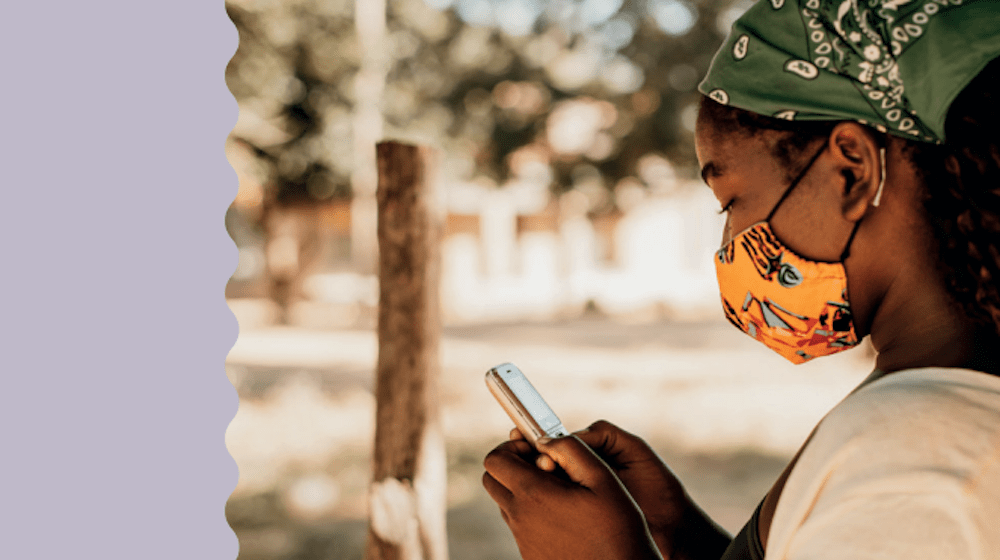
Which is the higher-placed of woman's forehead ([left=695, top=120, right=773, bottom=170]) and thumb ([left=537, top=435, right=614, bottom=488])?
woman's forehead ([left=695, top=120, right=773, bottom=170])

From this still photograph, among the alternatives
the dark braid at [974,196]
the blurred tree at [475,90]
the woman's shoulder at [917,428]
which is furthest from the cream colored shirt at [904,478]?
the blurred tree at [475,90]

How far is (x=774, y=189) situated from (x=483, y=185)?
13414mm

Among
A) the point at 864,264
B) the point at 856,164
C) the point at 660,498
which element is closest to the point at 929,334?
the point at 864,264

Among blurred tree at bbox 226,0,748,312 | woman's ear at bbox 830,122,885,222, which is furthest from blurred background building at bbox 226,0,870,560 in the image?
woman's ear at bbox 830,122,885,222

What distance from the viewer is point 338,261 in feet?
87.5

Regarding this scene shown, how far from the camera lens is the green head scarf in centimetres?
95

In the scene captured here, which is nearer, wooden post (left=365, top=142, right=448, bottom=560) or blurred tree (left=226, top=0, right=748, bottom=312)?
wooden post (left=365, top=142, right=448, bottom=560)

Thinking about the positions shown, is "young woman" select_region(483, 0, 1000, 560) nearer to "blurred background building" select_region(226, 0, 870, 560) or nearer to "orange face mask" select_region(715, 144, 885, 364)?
"orange face mask" select_region(715, 144, 885, 364)

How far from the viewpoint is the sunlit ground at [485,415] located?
6.02m

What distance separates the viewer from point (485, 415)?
926 centimetres

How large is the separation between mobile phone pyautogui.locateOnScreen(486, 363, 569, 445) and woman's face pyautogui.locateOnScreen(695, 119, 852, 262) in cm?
45

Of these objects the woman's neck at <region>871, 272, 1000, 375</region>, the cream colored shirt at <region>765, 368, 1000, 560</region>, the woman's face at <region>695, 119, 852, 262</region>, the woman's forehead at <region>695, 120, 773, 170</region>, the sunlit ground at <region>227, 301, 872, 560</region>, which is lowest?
the sunlit ground at <region>227, 301, 872, 560</region>

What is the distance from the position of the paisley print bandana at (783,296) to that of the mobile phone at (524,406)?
1.25 feet

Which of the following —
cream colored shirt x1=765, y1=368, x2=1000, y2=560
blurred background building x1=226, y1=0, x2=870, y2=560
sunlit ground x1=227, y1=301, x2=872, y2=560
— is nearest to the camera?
cream colored shirt x1=765, y1=368, x2=1000, y2=560
